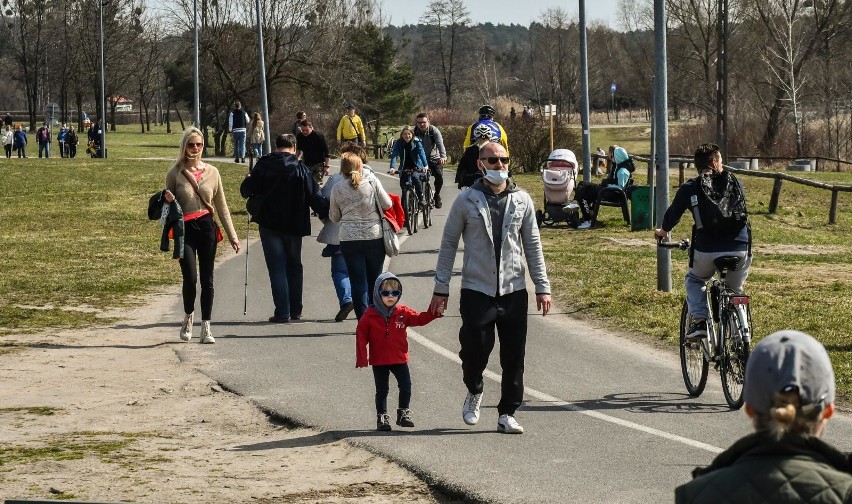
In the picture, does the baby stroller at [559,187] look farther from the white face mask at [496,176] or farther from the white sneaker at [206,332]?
the white face mask at [496,176]

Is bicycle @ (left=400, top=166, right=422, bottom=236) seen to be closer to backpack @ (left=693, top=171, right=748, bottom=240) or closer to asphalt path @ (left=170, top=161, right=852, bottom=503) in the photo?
asphalt path @ (left=170, top=161, right=852, bottom=503)

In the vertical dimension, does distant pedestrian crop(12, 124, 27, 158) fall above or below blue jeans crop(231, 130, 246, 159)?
above

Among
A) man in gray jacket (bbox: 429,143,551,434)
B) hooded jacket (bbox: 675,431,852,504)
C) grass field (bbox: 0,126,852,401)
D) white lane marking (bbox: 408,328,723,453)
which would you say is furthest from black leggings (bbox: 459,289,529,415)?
hooded jacket (bbox: 675,431,852,504)

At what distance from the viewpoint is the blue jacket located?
75.5ft

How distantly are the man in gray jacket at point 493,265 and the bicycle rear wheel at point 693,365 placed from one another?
2073 mm

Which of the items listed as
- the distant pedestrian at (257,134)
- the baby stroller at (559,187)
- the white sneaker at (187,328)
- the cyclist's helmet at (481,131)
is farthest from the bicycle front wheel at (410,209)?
the distant pedestrian at (257,134)

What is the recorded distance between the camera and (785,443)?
3422 mm

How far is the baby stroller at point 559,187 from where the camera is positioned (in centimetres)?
2474

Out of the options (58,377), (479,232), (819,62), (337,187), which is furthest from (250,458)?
(819,62)

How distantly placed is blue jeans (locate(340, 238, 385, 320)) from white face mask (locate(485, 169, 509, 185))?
4153 mm

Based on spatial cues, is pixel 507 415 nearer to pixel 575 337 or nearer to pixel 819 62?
pixel 575 337

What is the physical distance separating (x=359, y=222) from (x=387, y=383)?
374cm

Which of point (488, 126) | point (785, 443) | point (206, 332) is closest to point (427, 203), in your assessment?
point (488, 126)

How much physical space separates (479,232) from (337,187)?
430 centimetres
